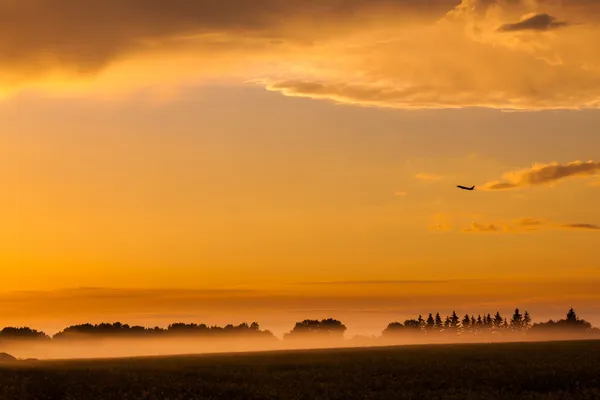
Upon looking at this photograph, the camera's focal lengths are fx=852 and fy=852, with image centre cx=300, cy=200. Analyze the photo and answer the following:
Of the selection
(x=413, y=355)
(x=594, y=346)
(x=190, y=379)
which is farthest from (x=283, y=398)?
(x=594, y=346)

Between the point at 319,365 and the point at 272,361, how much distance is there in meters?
7.13

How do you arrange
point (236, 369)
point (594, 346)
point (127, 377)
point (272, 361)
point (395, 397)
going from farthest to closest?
point (594, 346)
point (272, 361)
point (236, 369)
point (127, 377)
point (395, 397)

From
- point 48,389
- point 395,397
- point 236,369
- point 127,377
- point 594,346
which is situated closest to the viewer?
point 395,397

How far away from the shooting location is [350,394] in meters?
60.3

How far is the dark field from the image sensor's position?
61.2 meters

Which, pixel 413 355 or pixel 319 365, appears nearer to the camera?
pixel 319 365

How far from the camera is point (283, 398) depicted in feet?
196

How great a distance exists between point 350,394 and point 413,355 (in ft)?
85.4

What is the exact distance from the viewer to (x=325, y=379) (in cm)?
6700

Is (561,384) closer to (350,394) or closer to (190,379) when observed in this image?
(350,394)

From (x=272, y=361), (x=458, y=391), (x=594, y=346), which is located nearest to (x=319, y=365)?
(x=272, y=361)

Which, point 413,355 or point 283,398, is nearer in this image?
point 283,398

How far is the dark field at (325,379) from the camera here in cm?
6119

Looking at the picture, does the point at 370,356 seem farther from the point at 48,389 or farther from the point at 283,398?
the point at 48,389
